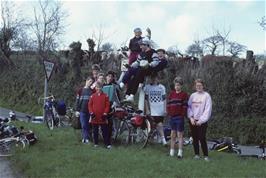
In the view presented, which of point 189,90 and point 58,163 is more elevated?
point 189,90

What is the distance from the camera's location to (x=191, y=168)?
30.2 ft

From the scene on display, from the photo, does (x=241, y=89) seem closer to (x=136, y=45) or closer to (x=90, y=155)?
(x=136, y=45)

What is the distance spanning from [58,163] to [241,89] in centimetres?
1561

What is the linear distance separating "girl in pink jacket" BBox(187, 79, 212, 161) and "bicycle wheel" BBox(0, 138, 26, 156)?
421cm

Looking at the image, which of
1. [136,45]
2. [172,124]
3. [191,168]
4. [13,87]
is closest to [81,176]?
[191,168]

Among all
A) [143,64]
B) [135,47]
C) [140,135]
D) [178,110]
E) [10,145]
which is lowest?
[10,145]

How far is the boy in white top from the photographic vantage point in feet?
41.1

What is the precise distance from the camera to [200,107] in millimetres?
10812

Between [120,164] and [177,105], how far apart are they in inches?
86.1

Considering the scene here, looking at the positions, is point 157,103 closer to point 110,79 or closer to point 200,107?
point 110,79

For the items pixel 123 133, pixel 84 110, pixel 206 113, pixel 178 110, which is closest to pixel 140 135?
pixel 123 133

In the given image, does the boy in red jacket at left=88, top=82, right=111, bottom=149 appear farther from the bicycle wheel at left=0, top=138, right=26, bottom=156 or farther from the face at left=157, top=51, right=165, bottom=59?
the bicycle wheel at left=0, top=138, right=26, bottom=156

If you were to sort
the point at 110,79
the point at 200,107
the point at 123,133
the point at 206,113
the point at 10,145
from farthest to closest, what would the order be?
the point at 110,79, the point at 123,133, the point at 10,145, the point at 200,107, the point at 206,113

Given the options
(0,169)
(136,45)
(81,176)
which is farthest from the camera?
(136,45)
